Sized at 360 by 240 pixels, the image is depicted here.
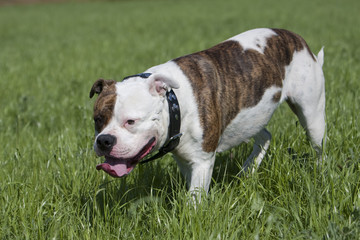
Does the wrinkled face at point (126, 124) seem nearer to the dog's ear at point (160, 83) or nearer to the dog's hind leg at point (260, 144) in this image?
the dog's ear at point (160, 83)

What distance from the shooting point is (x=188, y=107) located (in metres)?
3.18

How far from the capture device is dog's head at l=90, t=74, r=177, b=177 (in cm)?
276

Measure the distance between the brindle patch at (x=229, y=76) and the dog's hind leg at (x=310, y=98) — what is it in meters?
0.16

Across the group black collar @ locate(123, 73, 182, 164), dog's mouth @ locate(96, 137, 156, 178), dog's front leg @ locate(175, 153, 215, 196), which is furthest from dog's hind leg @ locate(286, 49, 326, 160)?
dog's mouth @ locate(96, 137, 156, 178)

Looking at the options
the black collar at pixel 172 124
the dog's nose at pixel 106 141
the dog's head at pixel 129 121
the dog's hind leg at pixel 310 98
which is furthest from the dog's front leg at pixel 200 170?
the dog's hind leg at pixel 310 98

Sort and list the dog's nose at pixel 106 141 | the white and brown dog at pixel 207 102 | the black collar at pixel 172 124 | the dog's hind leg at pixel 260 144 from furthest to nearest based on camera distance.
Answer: the dog's hind leg at pixel 260 144 < the black collar at pixel 172 124 < the white and brown dog at pixel 207 102 < the dog's nose at pixel 106 141

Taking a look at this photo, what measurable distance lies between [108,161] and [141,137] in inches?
11.7

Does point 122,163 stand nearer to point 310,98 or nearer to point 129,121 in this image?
point 129,121

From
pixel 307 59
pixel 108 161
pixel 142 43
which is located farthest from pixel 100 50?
pixel 108 161

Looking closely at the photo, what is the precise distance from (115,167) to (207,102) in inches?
35.0

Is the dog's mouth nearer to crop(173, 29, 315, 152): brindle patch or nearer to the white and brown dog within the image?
the white and brown dog

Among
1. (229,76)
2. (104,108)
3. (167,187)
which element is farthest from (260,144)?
(104,108)

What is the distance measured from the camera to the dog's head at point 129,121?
276 cm

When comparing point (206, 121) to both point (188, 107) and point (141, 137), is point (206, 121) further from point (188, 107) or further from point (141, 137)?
point (141, 137)
